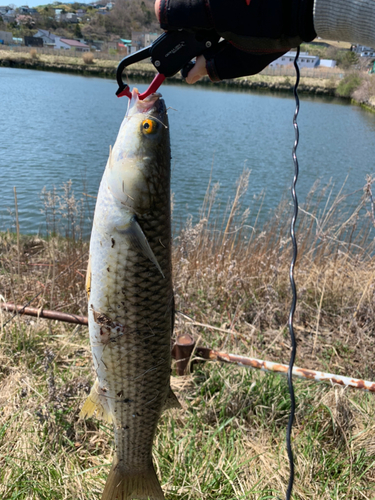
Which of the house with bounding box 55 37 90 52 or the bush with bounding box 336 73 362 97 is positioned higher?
the house with bounding box 55 37 90 52

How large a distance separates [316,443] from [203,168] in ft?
38.1

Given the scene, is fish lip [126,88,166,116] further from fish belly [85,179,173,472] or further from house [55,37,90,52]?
house [55,37,90,52]

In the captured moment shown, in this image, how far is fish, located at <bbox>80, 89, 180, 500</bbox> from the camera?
1.51 meters

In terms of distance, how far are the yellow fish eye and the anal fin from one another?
45.0 inches

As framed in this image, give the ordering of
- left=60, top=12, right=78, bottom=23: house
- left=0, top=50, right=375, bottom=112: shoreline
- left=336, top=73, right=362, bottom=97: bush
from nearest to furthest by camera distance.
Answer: left=336, top=73, right=362, bottom=97: bush, left=0, top=50, right=375, bottom=112: shoreline, left=60, top=12, right=78, bottom=23: house

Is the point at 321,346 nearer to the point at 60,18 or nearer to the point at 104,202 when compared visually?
the point at 104,202

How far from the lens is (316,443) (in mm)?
2621

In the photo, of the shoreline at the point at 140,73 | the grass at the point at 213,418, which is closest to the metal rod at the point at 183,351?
the grass at the point at 213,418

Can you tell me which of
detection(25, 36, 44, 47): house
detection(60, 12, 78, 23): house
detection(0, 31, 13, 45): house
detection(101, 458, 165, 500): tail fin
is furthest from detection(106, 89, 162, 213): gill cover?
detection(60, 12, 78, 23): house

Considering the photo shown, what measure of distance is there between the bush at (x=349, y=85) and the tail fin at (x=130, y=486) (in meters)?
54.4

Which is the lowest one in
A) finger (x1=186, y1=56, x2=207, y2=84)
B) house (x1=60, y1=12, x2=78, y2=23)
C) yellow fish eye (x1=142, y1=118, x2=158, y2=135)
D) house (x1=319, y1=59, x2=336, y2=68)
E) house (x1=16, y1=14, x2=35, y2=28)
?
yellow fish eye (x1=142, y1=118, x2=158, y2=135)

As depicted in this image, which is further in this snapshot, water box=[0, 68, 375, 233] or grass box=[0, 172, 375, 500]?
water box=[0, 68, 375, 233]

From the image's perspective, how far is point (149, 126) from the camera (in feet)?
5.11

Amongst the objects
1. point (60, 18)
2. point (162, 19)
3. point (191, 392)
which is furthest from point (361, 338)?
point (60, 18)
